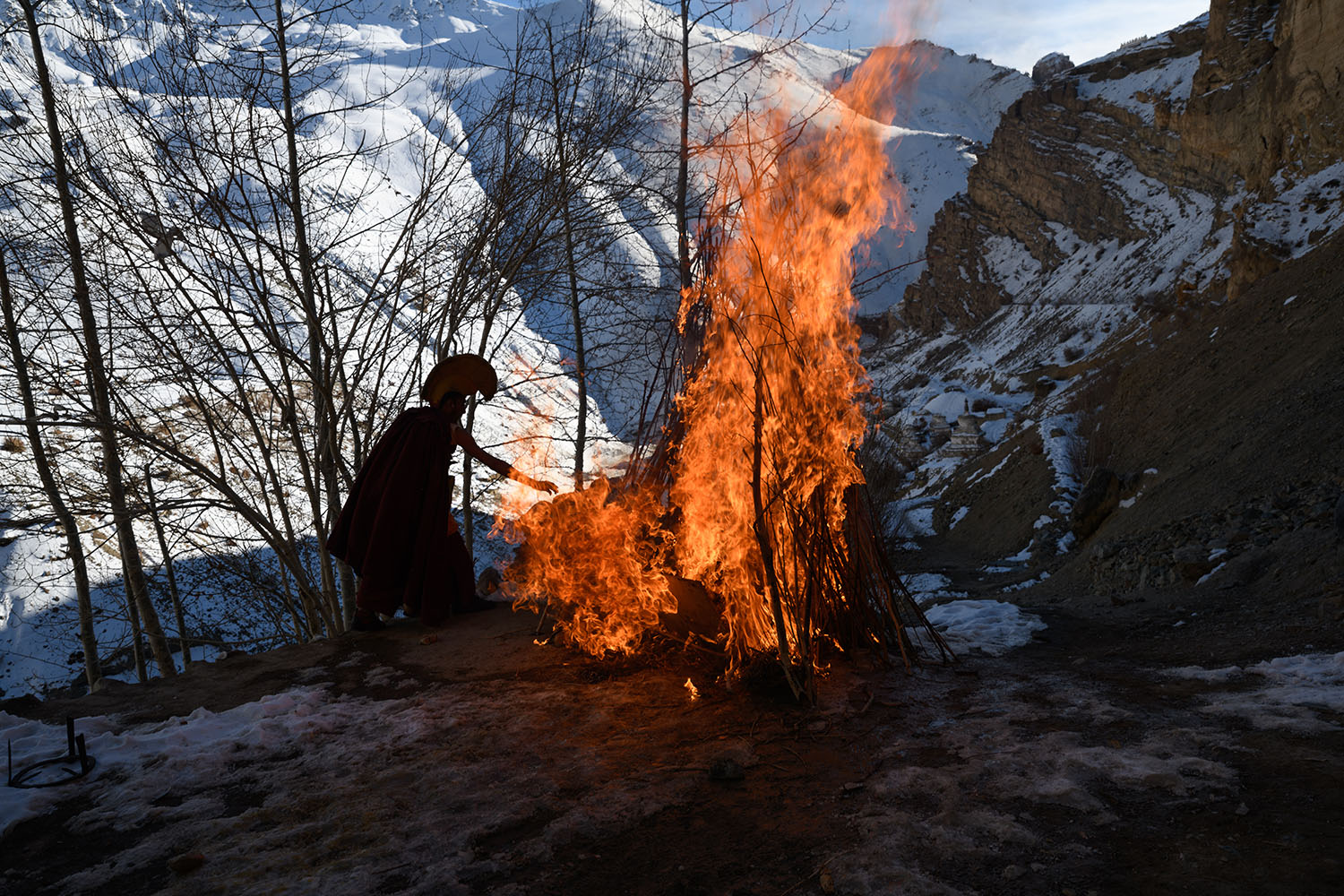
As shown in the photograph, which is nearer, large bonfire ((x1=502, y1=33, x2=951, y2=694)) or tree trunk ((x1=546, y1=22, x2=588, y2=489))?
large bonfire ((x1=502, y1=33, x2=951, y2=694))

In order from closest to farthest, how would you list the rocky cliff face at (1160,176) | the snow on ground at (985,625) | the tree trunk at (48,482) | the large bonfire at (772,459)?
the large bonfire at (772,459) → the snow on ground at (985,625) → the tree trunk at (48,482) → the rocky cliff face at (1160,176)

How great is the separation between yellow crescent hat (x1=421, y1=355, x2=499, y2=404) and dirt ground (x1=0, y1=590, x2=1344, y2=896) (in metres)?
2.14

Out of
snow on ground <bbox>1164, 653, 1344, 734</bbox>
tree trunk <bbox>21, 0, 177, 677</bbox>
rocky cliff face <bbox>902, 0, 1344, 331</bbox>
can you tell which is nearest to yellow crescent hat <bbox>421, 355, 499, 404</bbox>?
tree trunk <bbox>21, 0, 177, 677</bbox>

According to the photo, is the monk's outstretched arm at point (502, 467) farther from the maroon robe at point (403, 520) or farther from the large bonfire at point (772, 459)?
the large bonfire at point (772, 459)

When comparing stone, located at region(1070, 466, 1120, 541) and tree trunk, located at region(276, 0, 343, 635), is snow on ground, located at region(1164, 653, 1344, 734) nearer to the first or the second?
tree trunk, located at region(276, 0, 343, 635)

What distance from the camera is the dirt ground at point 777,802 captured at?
206cm

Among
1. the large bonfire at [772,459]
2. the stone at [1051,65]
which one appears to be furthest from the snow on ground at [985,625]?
the stone at [1051,65]

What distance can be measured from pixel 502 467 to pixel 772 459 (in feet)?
6.67

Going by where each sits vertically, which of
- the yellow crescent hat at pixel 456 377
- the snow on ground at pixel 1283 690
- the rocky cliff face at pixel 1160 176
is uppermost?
the rocky cliff face at pixel 1160 176

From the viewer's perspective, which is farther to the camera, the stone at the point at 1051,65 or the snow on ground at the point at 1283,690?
the stone at the point at 1051,65

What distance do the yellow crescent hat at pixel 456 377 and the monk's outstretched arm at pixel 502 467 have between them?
290 mm

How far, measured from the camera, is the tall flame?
3.74m

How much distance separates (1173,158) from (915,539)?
1387 inches

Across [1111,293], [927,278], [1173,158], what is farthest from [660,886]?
[927,278]
